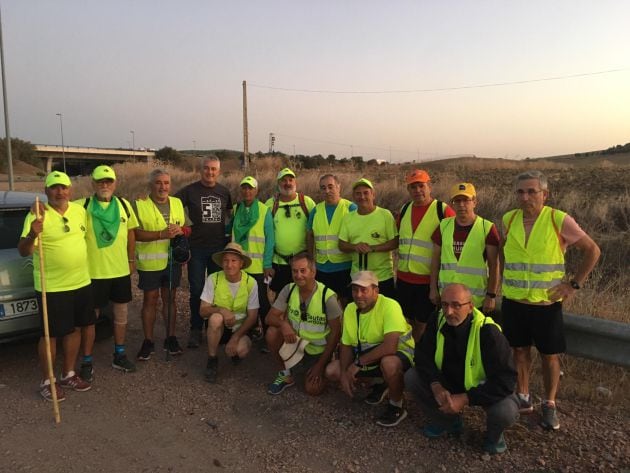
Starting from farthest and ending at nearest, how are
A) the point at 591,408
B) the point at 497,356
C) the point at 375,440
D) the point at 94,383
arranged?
1. the point at 94,383
2. the point at 591,408
3. the point at 375,440
4. the point at 497,356

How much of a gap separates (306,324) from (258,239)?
118 centimetres

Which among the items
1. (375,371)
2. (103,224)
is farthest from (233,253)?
(375,371)

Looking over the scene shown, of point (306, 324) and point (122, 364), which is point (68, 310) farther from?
point (306, 324)

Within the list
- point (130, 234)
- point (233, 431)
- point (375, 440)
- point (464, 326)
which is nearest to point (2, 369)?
point (130, 234)

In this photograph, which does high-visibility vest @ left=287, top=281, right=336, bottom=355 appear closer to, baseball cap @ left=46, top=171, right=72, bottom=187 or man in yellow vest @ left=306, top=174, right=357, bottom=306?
man in yellow vest @ left=306, top=174, right=357, bottom=306

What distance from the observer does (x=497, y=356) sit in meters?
3.02

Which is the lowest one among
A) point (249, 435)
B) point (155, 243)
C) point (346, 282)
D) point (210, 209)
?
point (249, 435)

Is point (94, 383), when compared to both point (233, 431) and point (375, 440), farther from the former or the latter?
point (375, 440)

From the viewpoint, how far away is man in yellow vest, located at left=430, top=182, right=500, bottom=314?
3721 millimetres

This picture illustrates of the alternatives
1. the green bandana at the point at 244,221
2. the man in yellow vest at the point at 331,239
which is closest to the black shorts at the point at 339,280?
the man in yellow vest at the point at 331,239

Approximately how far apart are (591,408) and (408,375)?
1428mm

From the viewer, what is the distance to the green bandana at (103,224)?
14.1 ft

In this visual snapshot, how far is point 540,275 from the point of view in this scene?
3.37m

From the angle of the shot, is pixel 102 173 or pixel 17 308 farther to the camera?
pixel 102 173
